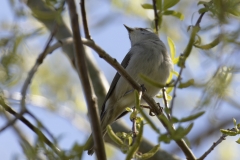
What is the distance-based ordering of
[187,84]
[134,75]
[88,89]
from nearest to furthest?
[88,89] < [187,84] < [134,75]

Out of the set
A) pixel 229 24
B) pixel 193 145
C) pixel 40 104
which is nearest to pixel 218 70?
pixel 229 24

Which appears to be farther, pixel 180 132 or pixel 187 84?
pixel 187 84

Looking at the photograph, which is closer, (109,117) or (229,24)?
(229,24)

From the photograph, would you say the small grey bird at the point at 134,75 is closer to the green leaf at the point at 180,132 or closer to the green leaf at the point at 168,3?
the green leaf at the point at 168,3

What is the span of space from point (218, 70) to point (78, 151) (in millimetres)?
637

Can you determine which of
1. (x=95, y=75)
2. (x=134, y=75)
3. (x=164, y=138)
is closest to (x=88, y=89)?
(x=164, y=138)

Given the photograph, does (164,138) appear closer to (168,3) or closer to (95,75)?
(168,3)

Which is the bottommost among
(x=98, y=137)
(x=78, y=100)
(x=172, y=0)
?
(x=98, y=137)

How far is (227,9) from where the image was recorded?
1.61 m

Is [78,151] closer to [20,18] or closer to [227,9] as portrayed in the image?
[20,18]

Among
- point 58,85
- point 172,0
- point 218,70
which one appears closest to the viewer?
point 218,70

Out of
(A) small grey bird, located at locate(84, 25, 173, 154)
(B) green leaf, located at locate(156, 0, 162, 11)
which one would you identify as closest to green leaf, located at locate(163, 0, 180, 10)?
(B) green leaf, located at locate(156, 0, 162, 11)

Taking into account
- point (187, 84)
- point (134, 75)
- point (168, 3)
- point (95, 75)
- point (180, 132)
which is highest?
point (95, 75)

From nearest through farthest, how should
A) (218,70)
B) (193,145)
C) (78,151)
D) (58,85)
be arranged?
1. (78,151)
2. (218,70)
3. (193,145)
4. (58,85)
